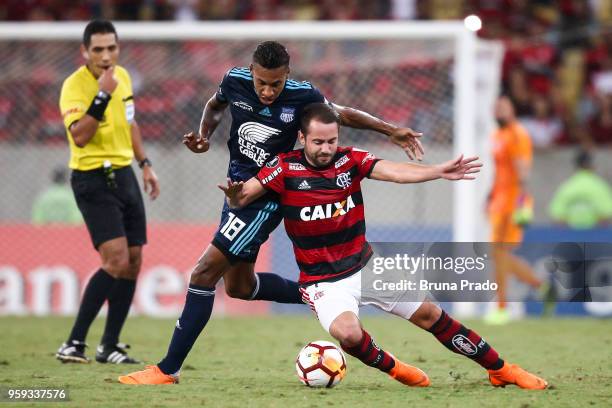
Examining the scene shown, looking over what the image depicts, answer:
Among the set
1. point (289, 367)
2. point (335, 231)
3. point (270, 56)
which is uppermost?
point (270, 56)

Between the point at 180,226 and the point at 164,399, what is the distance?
7.40 meters

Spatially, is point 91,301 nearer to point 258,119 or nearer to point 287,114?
point 258,119

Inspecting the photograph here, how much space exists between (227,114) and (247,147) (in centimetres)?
616

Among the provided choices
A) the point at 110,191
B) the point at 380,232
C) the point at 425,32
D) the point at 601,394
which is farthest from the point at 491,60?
the point at 601,394

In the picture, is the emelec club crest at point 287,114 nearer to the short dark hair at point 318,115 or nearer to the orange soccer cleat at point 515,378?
the short dark hair at point 318,115

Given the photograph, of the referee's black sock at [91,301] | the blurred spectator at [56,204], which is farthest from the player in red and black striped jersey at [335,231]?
the blurred spectator at [56,204]

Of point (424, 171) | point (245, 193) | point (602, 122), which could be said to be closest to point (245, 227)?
point (245, 193)

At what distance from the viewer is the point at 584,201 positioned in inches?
556

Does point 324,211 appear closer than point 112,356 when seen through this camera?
Yes

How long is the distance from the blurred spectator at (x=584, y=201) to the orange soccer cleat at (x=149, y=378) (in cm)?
829

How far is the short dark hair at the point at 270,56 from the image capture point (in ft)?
21.9

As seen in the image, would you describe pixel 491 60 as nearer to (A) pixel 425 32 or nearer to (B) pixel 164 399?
(A) pixel 425 32

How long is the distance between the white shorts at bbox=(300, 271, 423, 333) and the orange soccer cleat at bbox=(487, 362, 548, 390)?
63 centimetres

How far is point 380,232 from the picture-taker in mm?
13414
